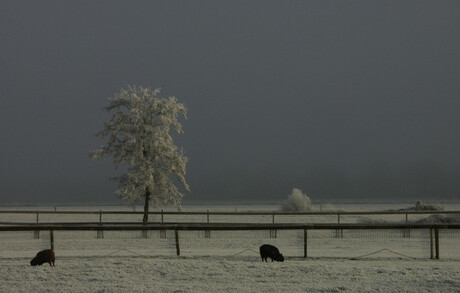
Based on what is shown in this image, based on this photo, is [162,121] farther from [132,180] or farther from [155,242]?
[155,242]

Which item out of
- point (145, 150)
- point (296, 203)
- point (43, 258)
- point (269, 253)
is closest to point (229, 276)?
point (269, 253)

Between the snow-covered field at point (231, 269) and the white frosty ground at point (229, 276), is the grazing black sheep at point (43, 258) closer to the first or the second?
the white frosty ground at point (229, 276)

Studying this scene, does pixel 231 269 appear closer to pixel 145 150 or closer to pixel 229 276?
pixel 229 276

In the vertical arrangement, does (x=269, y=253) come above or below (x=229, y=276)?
above

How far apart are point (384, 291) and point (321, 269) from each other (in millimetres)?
3086

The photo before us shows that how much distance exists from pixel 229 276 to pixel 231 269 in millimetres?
939

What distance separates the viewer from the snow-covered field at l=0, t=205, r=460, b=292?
1402 cm

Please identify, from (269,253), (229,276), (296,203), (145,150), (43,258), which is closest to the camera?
(229,276)

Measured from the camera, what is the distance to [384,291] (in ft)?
43.6

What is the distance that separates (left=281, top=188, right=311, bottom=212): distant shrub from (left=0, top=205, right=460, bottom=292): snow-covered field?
907 inches

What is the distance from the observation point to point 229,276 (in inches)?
608

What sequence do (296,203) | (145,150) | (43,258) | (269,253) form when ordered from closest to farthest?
(43,258) < (269,253) < (145,150) < (296,203)

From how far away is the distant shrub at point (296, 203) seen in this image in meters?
49.4

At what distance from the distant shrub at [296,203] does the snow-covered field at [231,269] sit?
23048 millimetres
